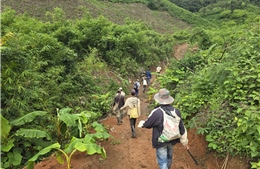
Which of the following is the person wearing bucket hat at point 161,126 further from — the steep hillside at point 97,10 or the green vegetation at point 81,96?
the steep hillside at point 97,10

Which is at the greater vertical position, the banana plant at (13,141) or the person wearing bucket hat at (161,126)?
the person wearing bucket hat at (161,126)

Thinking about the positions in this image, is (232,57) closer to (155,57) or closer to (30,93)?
(30,93)

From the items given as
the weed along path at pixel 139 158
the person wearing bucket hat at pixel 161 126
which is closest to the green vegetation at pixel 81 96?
the weed along path at pixel 139 158

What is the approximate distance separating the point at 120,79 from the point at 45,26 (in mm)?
5792

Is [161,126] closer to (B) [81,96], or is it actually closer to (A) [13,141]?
(A) [13,141]

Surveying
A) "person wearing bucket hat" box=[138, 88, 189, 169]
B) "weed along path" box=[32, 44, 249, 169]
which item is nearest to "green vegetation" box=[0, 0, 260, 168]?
"weed along path" box=[32, 44, 249, 169]

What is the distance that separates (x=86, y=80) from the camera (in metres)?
12.7

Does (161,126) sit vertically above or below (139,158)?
above

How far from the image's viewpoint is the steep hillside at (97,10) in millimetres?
22028

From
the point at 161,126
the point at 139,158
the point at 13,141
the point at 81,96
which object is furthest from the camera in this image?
the point at 81,96

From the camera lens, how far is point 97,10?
3094cm

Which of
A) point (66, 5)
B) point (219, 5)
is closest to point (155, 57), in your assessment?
point (66, 5)

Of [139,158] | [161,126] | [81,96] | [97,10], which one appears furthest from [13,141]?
[97,10]

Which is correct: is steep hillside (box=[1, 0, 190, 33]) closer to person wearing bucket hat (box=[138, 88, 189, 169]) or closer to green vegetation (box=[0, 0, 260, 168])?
green vegetation (box=[0, 0, 260, 168])
